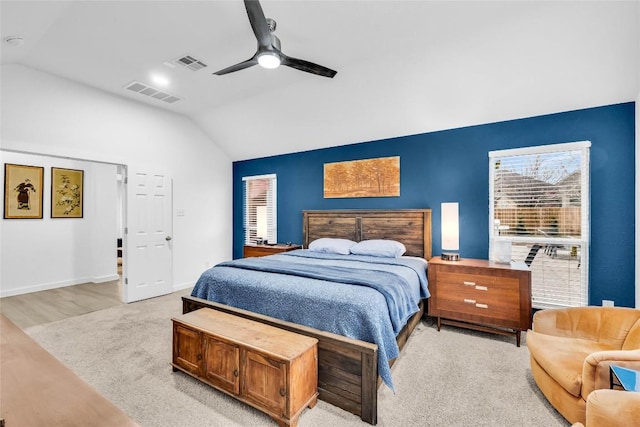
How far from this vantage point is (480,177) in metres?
3.82

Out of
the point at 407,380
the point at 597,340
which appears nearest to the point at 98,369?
the point at 407,380

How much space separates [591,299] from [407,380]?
7.93 feet

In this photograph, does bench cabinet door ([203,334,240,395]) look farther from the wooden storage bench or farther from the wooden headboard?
the wooden headboard

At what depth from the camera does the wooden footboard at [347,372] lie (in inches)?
75.9

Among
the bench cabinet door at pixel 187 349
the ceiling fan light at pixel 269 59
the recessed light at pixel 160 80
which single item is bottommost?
the bench cabinet door at pixel 187 349

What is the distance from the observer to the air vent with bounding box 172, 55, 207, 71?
3.39 meters

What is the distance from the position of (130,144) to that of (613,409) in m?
5.72

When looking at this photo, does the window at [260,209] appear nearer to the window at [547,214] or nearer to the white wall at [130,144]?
the white wall at [130,144]

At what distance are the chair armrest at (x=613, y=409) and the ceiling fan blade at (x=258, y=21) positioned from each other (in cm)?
282

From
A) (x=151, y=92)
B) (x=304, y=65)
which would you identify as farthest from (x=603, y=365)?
(x=151, y=92)

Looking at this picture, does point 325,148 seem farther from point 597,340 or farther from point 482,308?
point 597,340

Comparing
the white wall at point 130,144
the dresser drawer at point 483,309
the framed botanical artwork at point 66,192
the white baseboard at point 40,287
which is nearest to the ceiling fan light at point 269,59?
the dresser drawer at point 483,309

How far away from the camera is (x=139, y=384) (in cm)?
236

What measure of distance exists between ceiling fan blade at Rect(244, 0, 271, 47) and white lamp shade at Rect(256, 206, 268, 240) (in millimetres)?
3593
